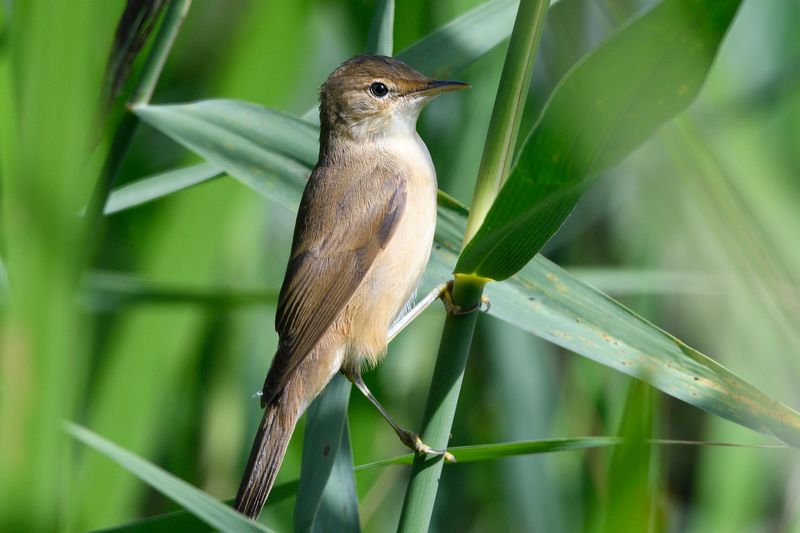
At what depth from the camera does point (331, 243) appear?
2.29 meters

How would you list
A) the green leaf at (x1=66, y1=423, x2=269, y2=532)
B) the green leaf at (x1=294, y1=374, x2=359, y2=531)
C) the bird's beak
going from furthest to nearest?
the bird's beak, the green leaf at (x1=294, y1=374, x2=359, y2=531), the green leaf at (x1=66, y1=423, x2=269, y2=532)

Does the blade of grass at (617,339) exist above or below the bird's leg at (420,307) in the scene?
below

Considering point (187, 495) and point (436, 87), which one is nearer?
point (187, 495)

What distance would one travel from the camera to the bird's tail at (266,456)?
5.81 feet

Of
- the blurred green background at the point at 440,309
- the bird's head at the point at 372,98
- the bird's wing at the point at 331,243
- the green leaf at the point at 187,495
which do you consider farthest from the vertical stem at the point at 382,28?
the green leaf at the point at 187,495

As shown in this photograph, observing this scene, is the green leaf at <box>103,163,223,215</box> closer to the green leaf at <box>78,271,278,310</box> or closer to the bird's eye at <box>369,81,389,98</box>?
the green leaf at <box>78,271,278,310</box>

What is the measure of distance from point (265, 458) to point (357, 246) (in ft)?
2.12

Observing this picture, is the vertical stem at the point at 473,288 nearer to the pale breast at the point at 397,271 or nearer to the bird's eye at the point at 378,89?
the pale breast at the point at 397,271

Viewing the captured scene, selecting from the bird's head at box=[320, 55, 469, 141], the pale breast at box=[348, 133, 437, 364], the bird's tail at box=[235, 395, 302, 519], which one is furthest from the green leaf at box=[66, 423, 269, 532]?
the bird's head at box=[320, 55, 469, 141]

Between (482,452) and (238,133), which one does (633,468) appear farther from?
(238,133)

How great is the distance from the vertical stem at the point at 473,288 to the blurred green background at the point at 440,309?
1.55ft

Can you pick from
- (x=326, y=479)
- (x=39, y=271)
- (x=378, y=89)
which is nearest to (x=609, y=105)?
(x=39, y=271)

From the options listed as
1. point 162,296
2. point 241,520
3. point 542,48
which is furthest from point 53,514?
point 542,48

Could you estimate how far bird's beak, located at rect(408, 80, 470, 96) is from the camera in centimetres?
211
